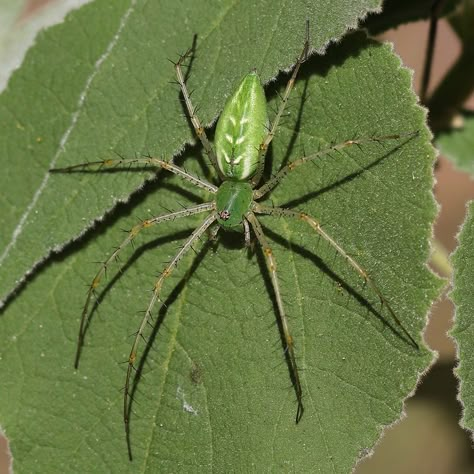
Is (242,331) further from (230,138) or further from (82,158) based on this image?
(82,158)

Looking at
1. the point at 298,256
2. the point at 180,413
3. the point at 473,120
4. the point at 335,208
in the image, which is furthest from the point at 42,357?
the point at 473,120

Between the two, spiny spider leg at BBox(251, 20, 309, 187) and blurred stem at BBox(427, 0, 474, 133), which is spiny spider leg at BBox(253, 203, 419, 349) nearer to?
spiny spider leg at BBox(251, 20, 309, 187)

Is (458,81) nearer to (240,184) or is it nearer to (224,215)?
(240,184)

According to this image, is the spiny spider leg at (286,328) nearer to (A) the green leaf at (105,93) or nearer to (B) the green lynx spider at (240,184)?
(B) the green lynx spider at (240,184)

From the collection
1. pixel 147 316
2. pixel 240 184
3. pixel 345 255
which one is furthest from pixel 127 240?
pixel 345 255

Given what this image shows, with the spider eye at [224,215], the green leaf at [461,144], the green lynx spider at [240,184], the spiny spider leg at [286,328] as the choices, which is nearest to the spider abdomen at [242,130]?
the green lynx spider at [240,184]

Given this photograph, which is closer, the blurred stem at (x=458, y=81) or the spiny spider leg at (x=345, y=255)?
the spiny spider leg at (x=345, y=255)
